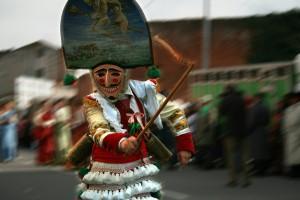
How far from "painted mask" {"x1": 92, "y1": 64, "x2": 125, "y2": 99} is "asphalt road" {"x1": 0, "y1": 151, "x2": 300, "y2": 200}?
567cm

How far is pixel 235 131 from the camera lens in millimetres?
11203

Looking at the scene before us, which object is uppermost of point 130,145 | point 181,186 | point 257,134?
point 130,145

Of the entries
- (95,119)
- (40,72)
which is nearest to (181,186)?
(95,119)

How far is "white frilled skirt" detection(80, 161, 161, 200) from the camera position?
4578mm

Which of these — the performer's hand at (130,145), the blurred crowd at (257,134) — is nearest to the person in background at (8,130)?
the blurred crowd at (257,134)

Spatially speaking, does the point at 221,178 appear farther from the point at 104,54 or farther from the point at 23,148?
the point at 23,148

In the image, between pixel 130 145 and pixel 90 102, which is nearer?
pixel 130 145

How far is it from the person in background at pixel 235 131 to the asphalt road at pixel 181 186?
0.26m

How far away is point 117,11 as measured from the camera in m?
4.70

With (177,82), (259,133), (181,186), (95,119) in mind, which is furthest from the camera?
(259,133)

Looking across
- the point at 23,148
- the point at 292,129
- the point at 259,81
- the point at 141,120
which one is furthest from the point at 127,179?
the point at 23,148

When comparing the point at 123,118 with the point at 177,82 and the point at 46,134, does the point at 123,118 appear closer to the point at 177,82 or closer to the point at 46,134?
the point at 177,82

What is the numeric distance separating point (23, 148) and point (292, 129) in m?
14.0

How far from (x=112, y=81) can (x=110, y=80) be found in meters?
0.01
